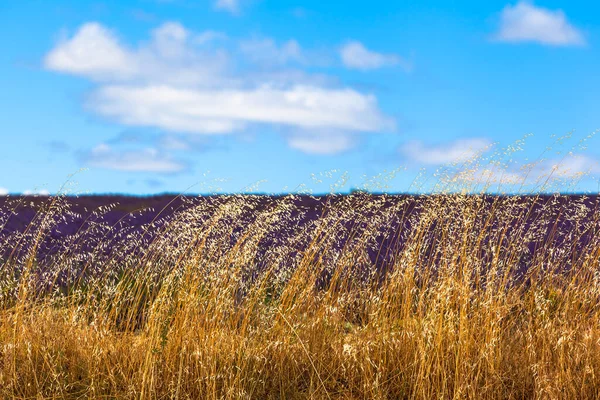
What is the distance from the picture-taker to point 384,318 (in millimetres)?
4039

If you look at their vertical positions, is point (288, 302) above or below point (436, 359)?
above

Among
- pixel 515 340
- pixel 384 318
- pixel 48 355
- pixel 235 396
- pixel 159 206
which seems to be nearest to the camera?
pixel 235 396

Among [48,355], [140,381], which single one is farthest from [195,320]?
[48,355]

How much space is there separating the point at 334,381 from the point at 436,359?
23.4 inches

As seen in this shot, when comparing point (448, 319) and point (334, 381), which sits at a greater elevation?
point (448, 319)

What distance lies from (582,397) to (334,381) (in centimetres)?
135

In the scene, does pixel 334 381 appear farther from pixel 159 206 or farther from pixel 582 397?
pixel 159 206

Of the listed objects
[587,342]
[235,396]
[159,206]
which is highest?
[159,206]

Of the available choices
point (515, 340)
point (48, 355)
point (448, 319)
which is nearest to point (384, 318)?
point (448, 319)

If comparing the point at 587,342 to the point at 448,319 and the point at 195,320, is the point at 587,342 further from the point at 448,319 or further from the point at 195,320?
the point at 195,320

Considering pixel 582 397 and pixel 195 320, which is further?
pixel 195 320

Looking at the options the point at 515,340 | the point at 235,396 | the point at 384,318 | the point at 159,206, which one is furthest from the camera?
the point at 159,206

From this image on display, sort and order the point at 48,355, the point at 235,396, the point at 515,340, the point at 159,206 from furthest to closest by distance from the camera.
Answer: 1. the point at 159,206
2. the point at 515,340
3. the point at 48,355
4. the point at 235,396

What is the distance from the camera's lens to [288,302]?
4.18 m
